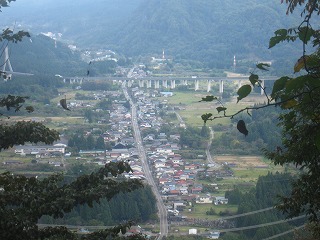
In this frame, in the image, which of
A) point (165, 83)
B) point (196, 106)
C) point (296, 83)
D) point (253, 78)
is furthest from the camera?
point (165, 83)

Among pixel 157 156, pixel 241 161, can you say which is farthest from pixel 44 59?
pixel 241 161

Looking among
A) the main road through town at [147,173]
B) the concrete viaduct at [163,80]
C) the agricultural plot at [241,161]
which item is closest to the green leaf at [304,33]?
the main road through town at [147,173]

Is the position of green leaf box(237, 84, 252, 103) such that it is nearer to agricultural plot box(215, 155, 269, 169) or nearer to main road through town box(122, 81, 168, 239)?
main road through town box(122, 81, 168, 239)

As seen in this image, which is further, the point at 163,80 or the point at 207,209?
the point at 163,80

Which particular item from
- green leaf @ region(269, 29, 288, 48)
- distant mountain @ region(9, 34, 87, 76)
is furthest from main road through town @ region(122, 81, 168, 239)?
green leaf @ region(269, 29, 288, 48)

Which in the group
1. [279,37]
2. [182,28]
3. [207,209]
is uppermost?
[182,28]

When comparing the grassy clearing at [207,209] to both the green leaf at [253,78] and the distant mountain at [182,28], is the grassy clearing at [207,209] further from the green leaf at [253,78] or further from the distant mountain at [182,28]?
the distant mountain at [182,28]

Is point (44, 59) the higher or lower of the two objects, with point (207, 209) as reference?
higher

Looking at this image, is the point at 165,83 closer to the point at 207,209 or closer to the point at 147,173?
the point at 147,173

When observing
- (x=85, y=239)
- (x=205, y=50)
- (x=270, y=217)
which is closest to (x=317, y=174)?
(x=85, y=239)
